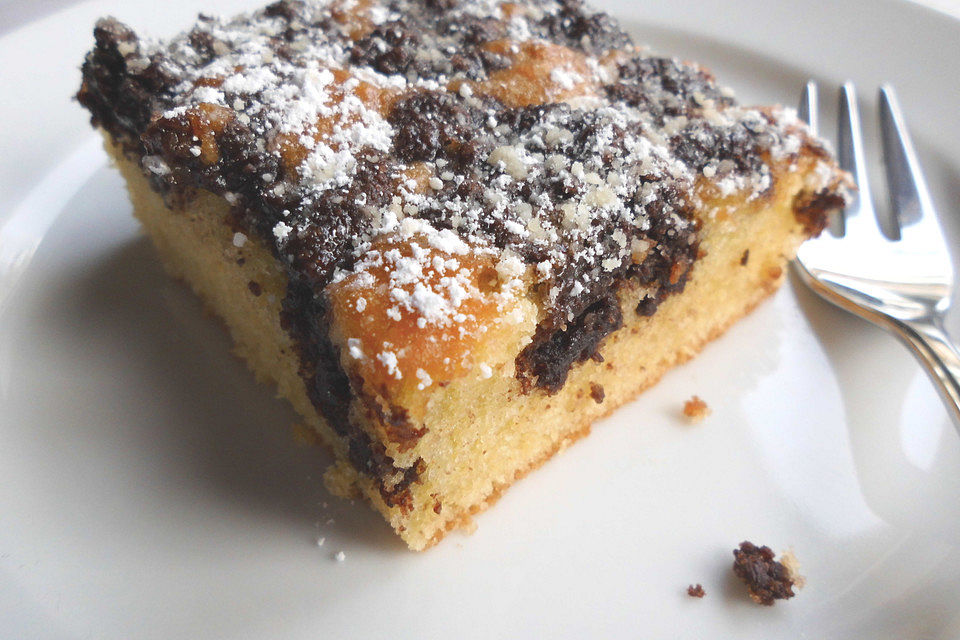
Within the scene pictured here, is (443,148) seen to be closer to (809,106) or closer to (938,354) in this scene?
(938,354)

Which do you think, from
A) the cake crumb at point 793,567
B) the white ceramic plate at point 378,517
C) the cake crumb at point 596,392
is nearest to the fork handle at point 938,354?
the white ceramic plate at point 378,517

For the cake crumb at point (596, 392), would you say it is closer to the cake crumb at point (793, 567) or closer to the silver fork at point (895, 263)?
the cake crumb at point (793, 567)

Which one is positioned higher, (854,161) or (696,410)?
(854,161)

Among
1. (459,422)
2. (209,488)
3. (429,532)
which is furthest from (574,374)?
(209,488)

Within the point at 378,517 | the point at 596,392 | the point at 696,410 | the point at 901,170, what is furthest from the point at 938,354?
the point at 378,517

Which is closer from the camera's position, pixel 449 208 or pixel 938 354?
pixel 449 208

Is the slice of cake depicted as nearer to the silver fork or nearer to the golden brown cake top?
the golden brown cake top

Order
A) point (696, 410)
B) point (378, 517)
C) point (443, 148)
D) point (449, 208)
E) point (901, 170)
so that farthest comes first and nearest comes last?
point (901, 170), point (696, 410), point (378, 517), point (443, 148), point (449, 208)
